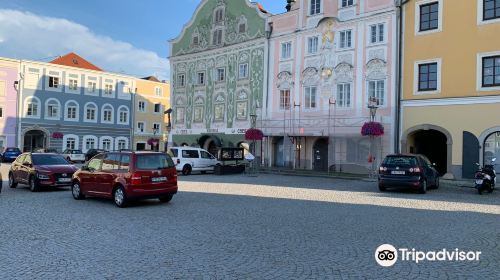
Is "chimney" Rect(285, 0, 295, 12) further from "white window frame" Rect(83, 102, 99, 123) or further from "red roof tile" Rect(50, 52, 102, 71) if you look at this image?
"red roof tile" Rect(50, 52, 102, 71)

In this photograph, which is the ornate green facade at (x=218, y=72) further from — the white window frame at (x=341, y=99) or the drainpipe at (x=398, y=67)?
the drainpipe at (x=398, y=67)

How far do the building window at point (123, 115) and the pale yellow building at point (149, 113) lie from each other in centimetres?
133

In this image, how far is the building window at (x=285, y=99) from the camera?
32328 mm

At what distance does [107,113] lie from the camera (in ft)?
189

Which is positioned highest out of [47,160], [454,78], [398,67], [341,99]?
[398,67]

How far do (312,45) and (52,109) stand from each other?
3468 cm

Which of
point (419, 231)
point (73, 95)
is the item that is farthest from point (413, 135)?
point (73, 95)

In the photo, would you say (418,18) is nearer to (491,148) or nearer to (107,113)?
(491,148)

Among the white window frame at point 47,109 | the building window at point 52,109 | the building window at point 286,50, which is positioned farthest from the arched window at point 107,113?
the building window at point 286,50

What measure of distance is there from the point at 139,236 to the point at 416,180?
11977 mm

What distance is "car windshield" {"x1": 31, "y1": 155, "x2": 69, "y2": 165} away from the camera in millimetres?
17547

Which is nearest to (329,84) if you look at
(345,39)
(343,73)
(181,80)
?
(343,73)

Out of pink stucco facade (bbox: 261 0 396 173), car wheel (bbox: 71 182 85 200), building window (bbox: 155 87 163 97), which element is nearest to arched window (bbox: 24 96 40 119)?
building window (bbox: 155 87 163 97)

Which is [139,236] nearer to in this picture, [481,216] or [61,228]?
[61,228]
